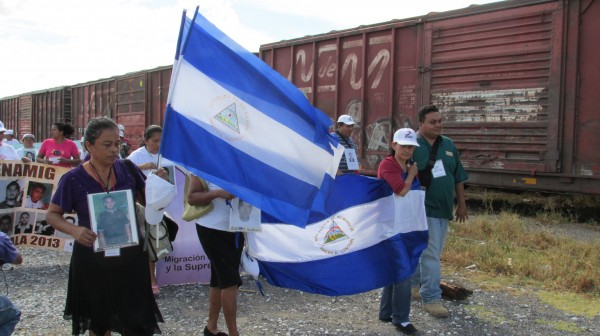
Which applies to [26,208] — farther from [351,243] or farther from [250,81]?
[250,81]

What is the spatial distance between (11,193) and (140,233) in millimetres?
4351

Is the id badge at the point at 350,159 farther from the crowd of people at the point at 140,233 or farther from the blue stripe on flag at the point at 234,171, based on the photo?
the blue stripe on flag at the point at 234,171

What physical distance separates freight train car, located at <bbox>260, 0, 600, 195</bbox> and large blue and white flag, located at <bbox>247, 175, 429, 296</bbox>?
5.12 m

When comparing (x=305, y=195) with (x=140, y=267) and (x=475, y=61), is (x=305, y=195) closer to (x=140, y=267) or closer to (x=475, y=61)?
(x=140, y=267)

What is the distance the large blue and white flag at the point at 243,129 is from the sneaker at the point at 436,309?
1753 mm

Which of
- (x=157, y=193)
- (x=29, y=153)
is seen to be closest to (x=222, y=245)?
(x=157, y=193)

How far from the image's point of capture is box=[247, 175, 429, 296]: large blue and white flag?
4.15 metres

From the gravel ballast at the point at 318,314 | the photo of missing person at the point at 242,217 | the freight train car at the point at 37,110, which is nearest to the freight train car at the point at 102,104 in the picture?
the freight train car at the point at 37,110

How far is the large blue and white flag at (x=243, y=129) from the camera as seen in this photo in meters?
3.18

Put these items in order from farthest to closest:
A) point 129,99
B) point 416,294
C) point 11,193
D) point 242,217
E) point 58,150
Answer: point 129,99
point 58,150
point 11,193
point 416,294
point 242,217

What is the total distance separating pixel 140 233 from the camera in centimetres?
328

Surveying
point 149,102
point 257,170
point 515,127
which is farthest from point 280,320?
point 149,102

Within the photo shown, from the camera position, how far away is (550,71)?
8398 mm

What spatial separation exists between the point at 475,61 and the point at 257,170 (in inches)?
282
